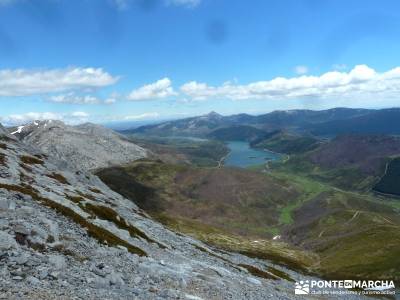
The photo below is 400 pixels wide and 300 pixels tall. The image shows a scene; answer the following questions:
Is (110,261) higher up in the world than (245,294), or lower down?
higher up

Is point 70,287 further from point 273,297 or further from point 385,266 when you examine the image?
point 385,266

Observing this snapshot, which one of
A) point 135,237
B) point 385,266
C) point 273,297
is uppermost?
point 135,237

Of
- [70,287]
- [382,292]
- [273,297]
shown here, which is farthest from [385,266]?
[70,287]

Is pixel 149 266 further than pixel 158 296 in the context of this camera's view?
Yes

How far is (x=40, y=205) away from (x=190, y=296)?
937 inches

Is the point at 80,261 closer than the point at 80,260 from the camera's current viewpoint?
Yes

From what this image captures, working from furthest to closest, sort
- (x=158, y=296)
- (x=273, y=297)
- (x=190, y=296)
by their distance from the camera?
(x=273, y=297) < (x=190, y=296) < (x=158, y=296)

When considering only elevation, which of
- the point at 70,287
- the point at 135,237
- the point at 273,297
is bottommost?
the point at 273,297

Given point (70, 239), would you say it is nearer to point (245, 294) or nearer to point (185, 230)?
point (245, 294)

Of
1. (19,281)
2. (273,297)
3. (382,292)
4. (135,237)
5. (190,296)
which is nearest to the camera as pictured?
(19,281)

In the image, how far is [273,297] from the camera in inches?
2188

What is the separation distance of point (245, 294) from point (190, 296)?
12357 millimetres

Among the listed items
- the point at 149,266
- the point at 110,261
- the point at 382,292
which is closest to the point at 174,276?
the point at 149,266

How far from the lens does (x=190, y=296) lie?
41.3m
